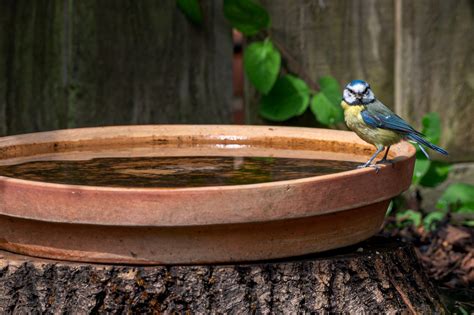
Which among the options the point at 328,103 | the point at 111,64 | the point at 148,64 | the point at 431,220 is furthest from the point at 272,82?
the point at 431,220

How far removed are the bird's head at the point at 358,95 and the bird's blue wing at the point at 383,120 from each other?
6 cm

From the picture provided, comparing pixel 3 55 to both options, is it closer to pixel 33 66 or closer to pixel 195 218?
pixel 33 66

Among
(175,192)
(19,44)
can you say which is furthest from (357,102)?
(19,44)

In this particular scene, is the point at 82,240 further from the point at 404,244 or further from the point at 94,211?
the point at 404,244

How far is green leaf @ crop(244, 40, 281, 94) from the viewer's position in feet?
13.5

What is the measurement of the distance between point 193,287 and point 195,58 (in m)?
2.12

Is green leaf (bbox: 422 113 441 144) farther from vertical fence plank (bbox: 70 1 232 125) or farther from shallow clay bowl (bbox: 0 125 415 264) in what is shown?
shallow clay bowl (bbox: 0 125 415 264)

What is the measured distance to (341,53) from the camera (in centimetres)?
431

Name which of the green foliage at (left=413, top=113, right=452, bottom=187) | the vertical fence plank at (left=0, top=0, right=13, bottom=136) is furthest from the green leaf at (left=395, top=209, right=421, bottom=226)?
the vertical fence plank at (left=0, top=0, right=13, bottom=136)

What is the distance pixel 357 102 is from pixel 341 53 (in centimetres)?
145

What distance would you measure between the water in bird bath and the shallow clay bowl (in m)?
0.23

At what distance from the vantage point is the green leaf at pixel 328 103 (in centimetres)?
418

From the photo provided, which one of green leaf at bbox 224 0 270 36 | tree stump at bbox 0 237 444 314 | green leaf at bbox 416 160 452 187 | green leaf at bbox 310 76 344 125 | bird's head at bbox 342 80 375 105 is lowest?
green leaf at bbox 416 160 452 187

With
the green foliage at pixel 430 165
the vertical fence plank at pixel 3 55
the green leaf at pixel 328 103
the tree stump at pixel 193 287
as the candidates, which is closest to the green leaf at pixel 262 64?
the green leaf at pixel 328 103
